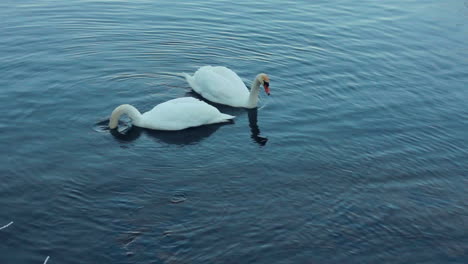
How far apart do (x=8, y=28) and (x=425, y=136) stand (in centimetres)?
1424

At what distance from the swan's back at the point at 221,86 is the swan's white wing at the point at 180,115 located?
4.05 ft

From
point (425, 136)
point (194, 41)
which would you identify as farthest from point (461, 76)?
point (194, 41)

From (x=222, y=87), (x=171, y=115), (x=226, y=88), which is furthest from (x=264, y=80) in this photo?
(x=171, y=115)

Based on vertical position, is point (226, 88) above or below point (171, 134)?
above

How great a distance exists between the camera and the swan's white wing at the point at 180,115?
52.7 feet

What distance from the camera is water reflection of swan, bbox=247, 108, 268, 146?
16.0 meters

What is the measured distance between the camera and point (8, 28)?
2253 cm

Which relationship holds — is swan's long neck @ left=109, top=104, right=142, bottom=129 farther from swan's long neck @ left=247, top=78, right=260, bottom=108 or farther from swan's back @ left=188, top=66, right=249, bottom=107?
swan's long neck @ left=247, top=78, right=260, bottom=108

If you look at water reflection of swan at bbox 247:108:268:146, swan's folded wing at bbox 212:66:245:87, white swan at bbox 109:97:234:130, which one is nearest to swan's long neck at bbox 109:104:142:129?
white swan at bbox 109:97:234:130

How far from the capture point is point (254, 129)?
16.7m

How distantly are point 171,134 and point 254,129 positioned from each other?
82.7 inches

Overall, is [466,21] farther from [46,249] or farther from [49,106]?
[46,249]

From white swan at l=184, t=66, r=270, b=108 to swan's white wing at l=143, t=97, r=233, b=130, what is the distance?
1240mm

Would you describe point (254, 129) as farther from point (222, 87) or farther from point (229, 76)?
point (229, 76)
